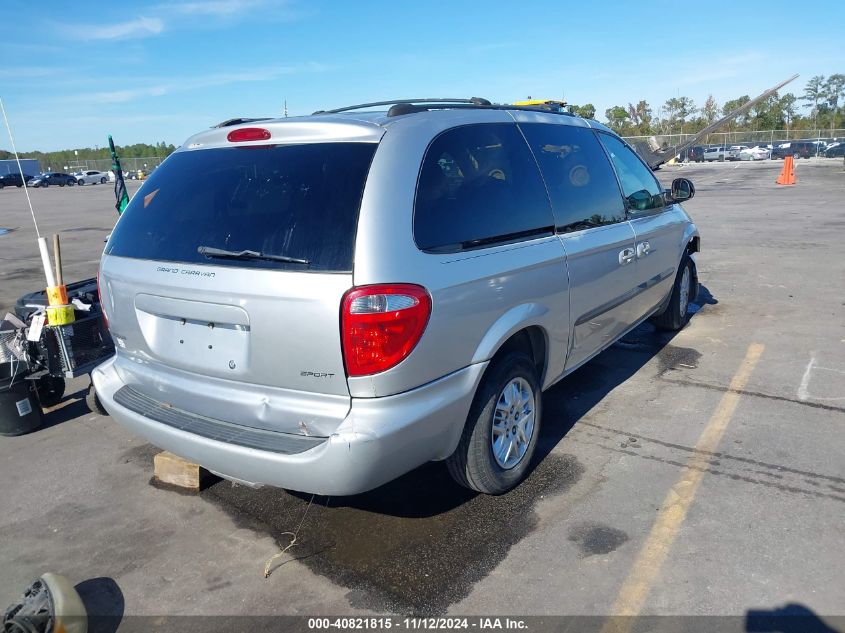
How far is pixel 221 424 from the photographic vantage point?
2.91 m

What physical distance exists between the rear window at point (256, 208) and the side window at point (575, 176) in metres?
1.42

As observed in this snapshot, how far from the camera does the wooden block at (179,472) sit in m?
3.64

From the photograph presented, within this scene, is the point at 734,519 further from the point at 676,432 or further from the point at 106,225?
the point at 106,225

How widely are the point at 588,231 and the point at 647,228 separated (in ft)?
3.73

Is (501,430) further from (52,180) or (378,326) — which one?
(52,180)

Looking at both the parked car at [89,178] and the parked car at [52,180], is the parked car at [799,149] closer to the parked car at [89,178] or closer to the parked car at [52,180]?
the parked car at [89,178]

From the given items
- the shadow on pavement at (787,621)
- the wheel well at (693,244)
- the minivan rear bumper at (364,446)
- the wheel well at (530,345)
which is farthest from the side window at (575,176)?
the shadow on pavement at (787,621)

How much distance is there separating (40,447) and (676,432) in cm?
426

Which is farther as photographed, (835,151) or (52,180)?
(52,180)

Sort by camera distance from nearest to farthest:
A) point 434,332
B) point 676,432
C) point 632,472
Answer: point 434,332, point 632,472, point 676,432

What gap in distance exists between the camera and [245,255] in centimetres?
276

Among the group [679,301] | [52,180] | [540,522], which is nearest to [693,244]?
[679,301]

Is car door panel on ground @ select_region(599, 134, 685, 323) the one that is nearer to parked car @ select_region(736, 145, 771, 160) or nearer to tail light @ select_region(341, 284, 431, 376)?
tail light @ select_region(341, 284, 431, 376)

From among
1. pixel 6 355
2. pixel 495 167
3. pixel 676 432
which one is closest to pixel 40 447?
pixel 6 355
